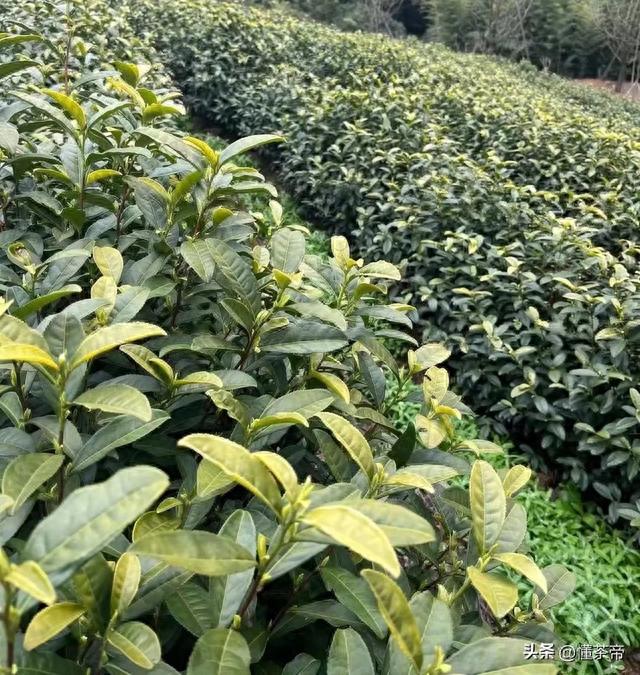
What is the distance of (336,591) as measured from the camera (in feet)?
2.97

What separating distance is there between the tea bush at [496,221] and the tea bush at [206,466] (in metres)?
1.67

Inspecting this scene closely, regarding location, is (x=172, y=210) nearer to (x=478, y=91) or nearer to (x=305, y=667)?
(x=305, y=667)

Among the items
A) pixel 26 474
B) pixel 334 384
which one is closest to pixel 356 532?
pixel 26 474

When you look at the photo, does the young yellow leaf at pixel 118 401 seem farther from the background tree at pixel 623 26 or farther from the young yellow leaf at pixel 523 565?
the background tree at pixel 623 26

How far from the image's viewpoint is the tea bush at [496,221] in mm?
2855

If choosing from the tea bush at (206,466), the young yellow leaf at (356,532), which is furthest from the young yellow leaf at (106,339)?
the young yellow leaf at (356,532)

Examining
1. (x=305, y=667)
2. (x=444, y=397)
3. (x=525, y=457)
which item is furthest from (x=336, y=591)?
(x=525, y=457)

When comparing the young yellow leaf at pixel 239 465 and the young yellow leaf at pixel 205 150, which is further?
the young yellow leaf at pixel 205 150

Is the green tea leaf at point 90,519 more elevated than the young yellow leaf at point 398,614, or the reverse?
the green tea leaf at point 90,519

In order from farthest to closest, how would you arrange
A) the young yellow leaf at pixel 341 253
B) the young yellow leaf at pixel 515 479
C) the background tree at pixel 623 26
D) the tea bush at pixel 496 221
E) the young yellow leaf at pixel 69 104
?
the background tree at pixel 623 26, the tea bush at pixel 496 221, the young yellow leaf at pixel 341 253, the young yellow leaf at pixel 69 104, the young yellow leaf at pixel 515 479

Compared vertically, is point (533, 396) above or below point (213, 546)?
below

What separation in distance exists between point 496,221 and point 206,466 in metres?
3.34

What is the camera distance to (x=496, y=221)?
3.79 metres

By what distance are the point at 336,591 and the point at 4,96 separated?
2400mm
